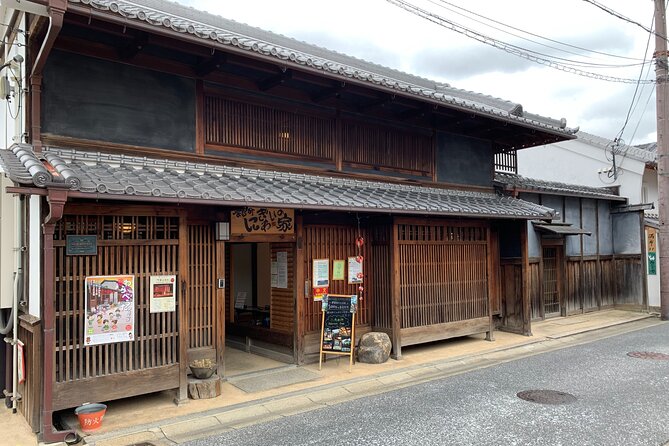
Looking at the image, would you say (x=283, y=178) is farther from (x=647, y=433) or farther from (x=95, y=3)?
(x=647, y=433)

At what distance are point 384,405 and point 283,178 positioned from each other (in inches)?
175

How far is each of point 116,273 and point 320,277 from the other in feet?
13.7

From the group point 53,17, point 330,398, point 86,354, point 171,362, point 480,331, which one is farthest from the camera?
point 480,331

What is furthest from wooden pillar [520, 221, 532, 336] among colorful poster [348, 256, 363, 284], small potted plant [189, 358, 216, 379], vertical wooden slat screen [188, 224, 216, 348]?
small potted plant [189, 358, 216, 379]

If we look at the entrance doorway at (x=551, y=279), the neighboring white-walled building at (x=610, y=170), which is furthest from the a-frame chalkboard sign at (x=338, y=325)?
the neighboring white-walled building at (x=610, y=170)

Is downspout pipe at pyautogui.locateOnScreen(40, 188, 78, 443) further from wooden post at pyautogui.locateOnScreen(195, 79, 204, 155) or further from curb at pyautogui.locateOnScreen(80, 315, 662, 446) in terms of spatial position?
wooden post at pyautogui.locateOnScreen(195, 79, 204, 155)

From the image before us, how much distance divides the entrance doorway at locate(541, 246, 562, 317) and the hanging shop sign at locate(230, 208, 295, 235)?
1013cm

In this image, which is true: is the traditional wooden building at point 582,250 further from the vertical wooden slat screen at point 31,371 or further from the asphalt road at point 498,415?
the vertical wooden slat screen at point 31,371

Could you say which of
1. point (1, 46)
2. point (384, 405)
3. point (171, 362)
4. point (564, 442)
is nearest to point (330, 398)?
point (384, 405)

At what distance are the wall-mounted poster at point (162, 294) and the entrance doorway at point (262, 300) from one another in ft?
8.52

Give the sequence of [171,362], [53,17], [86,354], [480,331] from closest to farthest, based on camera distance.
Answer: [53,17] < [86,354] < [171,362] < [480,331]

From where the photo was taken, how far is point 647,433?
19.7 ft

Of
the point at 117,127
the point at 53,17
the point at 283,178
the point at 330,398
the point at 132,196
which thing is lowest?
the point at 330,398

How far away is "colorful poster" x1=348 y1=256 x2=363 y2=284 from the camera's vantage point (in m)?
10.3
